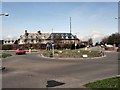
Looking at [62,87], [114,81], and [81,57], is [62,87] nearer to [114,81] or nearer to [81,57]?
[114,81]

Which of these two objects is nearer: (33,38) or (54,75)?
(54,75)

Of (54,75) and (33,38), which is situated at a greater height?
(33,38)

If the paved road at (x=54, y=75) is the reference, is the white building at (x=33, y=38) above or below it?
above

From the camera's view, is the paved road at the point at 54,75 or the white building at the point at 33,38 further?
the white building at the point at 33,38

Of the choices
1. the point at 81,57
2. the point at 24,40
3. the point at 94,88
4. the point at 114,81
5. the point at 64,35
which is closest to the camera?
the point at 94,88

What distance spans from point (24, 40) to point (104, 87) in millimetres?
95481

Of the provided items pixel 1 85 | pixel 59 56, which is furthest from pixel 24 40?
pixel 1 85

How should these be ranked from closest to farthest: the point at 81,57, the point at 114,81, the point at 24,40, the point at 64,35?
1. the point at 114,81
2. the point at 81,57
3. the point at 24,40
4. the point at 64,35

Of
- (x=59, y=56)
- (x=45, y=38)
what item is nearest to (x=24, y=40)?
(x=45, y=38)

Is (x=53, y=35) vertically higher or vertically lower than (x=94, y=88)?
higher

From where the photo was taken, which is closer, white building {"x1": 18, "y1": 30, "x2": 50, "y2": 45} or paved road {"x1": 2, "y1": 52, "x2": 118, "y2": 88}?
paved road {"x1": 2, "y1": 52, "x2": 118, "y2": 88}

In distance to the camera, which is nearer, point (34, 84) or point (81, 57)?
point (34, 84)

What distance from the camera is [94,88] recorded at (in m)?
12.0

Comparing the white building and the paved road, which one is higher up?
the white building
